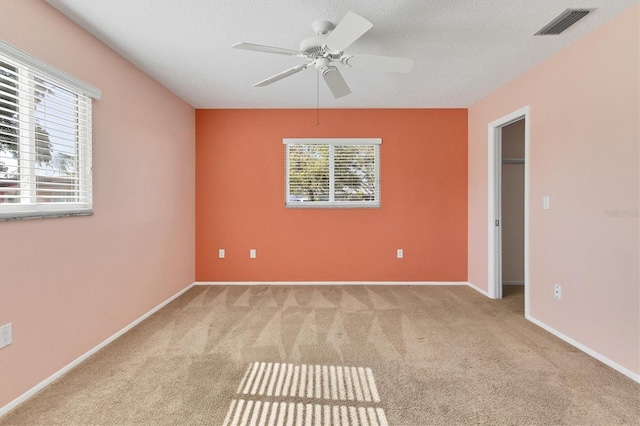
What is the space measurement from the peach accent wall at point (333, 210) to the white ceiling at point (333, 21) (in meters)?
0.74

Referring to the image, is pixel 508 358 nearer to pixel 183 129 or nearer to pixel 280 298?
pixel 280 298

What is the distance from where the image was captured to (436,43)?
249cm

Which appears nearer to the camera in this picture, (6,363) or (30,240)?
(6,363)

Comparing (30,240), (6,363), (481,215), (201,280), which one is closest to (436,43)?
(481,215)

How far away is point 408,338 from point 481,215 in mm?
2176

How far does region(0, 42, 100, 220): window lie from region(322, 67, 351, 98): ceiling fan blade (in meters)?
1.80

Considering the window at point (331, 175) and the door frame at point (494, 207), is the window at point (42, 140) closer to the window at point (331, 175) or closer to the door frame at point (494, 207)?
the window at point (331, 175)

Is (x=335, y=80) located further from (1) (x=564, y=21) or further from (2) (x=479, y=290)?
(2) (x=479, y=290)

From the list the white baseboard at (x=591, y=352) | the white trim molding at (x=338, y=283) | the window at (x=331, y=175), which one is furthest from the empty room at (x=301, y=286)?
the window at (x=331, y=175)

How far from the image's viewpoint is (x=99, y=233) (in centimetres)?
243

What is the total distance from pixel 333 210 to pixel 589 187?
107 inches

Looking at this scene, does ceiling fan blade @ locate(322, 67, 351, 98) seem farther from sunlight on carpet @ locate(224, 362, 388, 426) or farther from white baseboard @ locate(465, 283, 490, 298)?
white baseboard @ locate(465, 283, 490, 298)

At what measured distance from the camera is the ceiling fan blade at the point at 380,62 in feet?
6.82

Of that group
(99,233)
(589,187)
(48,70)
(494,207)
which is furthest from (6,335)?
(494,207)
